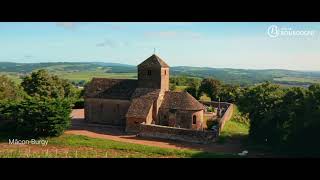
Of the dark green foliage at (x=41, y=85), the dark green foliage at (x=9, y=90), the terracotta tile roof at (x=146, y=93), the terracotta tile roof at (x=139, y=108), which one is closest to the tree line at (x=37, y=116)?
the terracotta tile roof at (x=139, y=108)

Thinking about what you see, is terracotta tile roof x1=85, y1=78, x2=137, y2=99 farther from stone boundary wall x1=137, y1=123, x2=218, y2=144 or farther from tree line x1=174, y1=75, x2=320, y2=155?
tree line x1=174, y1=75, x2=320, y2=155

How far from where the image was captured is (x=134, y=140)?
Answer: 2508 cm

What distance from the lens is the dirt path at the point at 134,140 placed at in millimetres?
23281

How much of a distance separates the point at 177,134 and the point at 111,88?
7416 millimetres

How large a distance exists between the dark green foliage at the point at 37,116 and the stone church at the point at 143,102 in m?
4.75

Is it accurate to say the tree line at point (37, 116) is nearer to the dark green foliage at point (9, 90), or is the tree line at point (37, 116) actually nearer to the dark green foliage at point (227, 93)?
the dark green foliage at point (9, 90)

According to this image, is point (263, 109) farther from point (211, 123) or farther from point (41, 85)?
point (41, 85)

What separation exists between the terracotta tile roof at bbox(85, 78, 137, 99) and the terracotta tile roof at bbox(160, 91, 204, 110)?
8.95ft

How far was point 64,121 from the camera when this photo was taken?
82.0 ft

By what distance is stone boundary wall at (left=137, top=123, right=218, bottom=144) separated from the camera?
24.8 meters

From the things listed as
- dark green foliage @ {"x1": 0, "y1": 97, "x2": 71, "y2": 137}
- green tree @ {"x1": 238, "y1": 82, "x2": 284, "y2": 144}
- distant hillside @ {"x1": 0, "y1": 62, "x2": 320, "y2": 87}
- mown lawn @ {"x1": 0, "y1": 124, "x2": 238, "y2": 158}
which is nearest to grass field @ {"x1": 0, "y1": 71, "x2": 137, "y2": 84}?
distant hillside @ {"x1": 0, "y1": 62, "x2": 320, "y2": 87}

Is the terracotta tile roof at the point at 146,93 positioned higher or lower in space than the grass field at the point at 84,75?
lower
